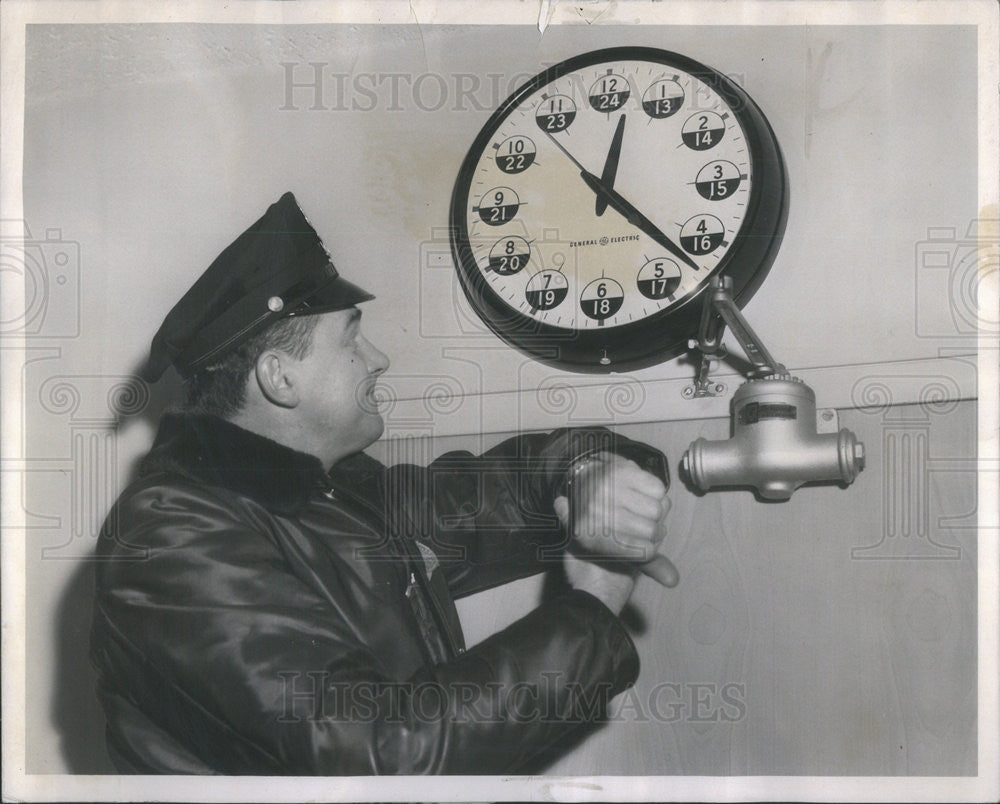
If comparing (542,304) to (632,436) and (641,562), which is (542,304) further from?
(641,562)

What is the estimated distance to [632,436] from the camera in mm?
1571

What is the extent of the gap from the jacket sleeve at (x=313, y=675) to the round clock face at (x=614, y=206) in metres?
0.39

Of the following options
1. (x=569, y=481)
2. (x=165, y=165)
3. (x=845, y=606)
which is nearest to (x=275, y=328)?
(x=165, y=165)

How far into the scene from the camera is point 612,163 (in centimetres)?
160

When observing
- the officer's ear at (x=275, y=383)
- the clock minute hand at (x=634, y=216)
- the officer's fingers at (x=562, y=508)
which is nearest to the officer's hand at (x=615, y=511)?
the officer's fingers at (x=562, y=508)

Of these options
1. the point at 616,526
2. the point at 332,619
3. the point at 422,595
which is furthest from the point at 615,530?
the point at 332,619

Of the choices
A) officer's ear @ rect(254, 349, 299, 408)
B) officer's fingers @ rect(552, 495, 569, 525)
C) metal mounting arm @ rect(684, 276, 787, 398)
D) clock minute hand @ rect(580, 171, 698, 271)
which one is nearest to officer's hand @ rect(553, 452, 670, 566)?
officer's fingers @ rect(552, 495, 569, 525)

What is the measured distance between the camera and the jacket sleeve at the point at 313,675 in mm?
1454

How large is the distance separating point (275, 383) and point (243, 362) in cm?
5

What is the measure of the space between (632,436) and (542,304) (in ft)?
0.74

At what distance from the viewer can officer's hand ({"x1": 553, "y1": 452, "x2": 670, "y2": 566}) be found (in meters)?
1.49

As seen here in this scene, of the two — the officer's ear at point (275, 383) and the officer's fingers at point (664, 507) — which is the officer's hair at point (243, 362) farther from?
the officer's fingers at point (664, 507)

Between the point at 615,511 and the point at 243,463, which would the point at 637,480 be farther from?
the point at 243,463

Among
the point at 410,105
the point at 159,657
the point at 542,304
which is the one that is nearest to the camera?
the point at 159,657
